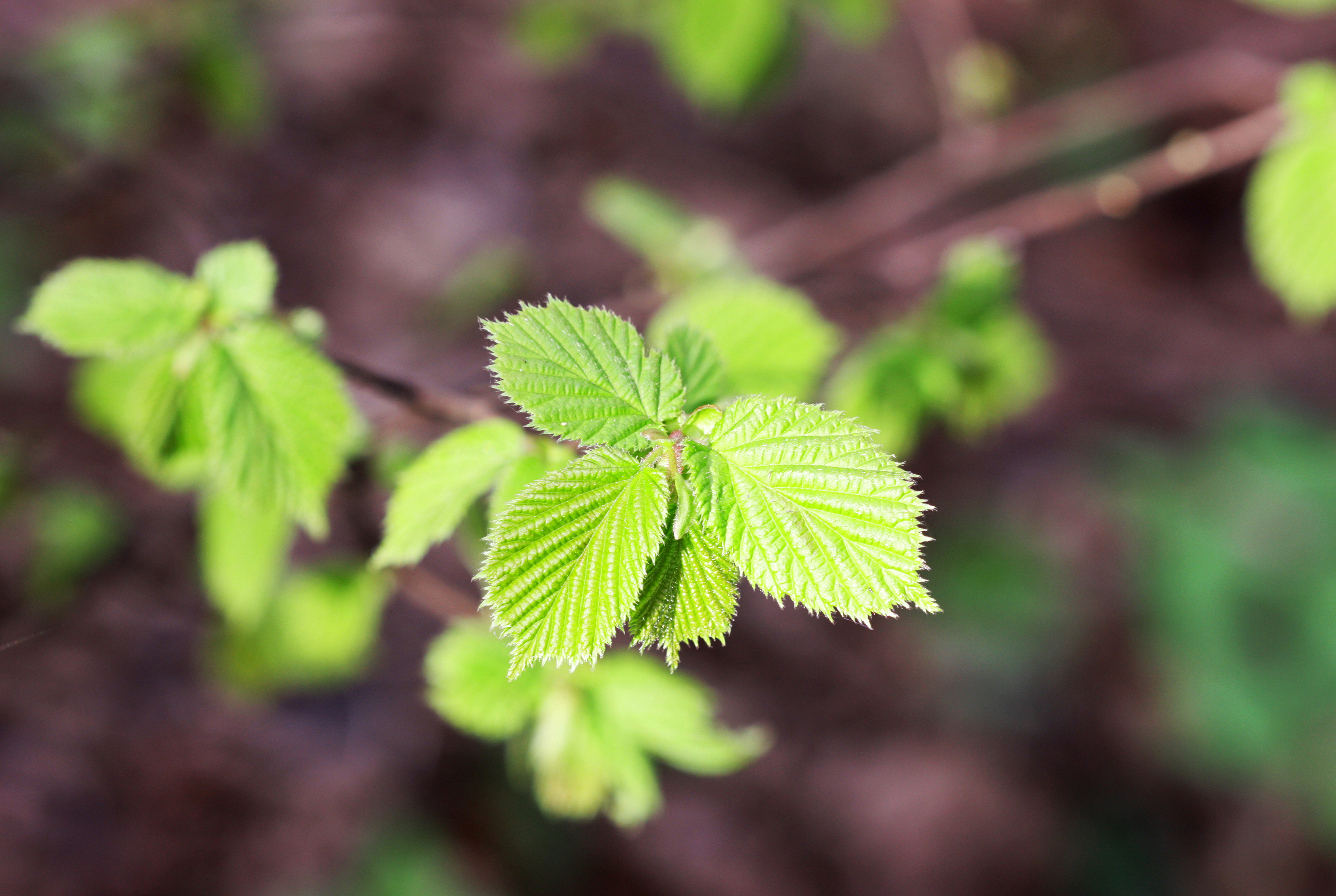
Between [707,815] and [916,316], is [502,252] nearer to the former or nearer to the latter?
[916,316]

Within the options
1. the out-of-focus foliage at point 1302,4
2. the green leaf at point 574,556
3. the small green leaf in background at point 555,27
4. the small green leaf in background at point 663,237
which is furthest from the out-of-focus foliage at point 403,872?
the out-of-focus foliage at point 1302,4

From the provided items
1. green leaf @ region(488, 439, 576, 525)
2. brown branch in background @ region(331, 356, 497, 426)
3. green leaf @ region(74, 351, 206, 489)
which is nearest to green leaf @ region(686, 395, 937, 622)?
green leaf @ region(488, 439, 576, 525)

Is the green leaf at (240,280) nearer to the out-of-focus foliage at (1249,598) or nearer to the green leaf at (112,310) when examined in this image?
the green leaf at (112,310)

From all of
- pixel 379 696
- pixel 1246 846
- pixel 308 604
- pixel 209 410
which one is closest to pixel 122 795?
pixel 379 696

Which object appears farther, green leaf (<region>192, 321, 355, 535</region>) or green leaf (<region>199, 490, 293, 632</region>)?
green leaf (<region>199, 490, 293, 632</region>)

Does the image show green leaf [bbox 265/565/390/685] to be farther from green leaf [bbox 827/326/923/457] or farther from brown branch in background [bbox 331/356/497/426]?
green leaf [bbox 827/326/923/457]

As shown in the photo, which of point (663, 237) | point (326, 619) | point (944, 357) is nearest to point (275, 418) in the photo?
point (326, 619)
